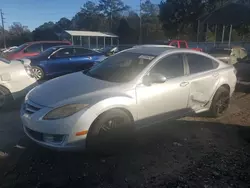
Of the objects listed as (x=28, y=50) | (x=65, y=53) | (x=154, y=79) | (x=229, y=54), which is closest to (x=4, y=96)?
(x=154, y=79)

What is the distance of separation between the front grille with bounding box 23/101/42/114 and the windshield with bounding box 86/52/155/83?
1.21 metres

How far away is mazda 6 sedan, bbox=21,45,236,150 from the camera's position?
3.41 m

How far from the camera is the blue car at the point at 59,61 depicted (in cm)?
955

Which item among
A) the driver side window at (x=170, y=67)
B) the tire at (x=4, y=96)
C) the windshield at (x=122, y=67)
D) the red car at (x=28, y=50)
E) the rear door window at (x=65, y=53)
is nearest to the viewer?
the windshield at (x=122, y=67)

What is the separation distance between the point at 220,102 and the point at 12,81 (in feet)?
15.7

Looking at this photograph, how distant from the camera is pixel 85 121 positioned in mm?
3379

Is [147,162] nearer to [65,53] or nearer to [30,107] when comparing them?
[30,107]

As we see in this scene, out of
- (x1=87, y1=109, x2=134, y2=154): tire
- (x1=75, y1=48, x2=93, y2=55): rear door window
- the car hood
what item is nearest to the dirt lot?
(x1=87, y1=109, x2=134, y2=154): tire

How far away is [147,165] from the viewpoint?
11.5ft

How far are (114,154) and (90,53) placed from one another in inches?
308

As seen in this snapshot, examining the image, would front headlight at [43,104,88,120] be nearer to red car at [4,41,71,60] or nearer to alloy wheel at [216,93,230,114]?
alloy wheel at [216,93,230,114]

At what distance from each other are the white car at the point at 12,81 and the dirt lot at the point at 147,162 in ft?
4.04

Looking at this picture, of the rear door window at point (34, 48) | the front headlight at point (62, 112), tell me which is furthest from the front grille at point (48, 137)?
the rear door window at point (34, 48)

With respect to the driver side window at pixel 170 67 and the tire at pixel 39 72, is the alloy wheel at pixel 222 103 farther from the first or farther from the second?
the tire at pixel 39 72
